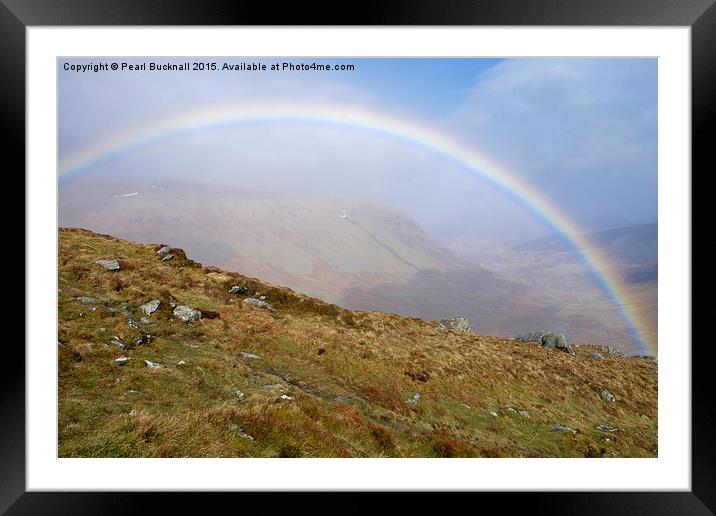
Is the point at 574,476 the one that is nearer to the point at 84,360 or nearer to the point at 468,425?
the point at 468,425

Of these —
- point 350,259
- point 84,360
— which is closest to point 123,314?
point 84,360

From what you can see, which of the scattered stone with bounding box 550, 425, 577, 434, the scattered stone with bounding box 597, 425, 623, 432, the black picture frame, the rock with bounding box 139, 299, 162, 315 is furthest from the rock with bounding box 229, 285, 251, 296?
the scattered stone with bounding box 597, 425, 623, 432

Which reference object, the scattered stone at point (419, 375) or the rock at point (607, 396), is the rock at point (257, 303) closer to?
the scattered stone at point (419, 375)

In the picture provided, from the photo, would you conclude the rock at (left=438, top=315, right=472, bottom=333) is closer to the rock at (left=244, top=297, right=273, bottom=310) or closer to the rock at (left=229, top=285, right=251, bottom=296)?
the rock at (left=244, top=297, right=273, bottom=310)

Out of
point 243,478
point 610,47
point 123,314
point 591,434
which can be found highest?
point 610,47

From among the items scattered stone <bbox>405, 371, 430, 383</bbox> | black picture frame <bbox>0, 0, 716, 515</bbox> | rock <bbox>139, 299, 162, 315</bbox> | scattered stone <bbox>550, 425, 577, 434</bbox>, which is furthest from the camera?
scattered stone <bbox>405, 371, 430, 383</bbox>

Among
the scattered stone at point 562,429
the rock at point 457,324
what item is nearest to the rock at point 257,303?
the rock at point 457,324

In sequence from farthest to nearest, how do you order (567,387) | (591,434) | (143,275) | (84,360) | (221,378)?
1. (143,275)
2. (567,387)
3. (591,434)
4. (221,378)
5. (84,360)
